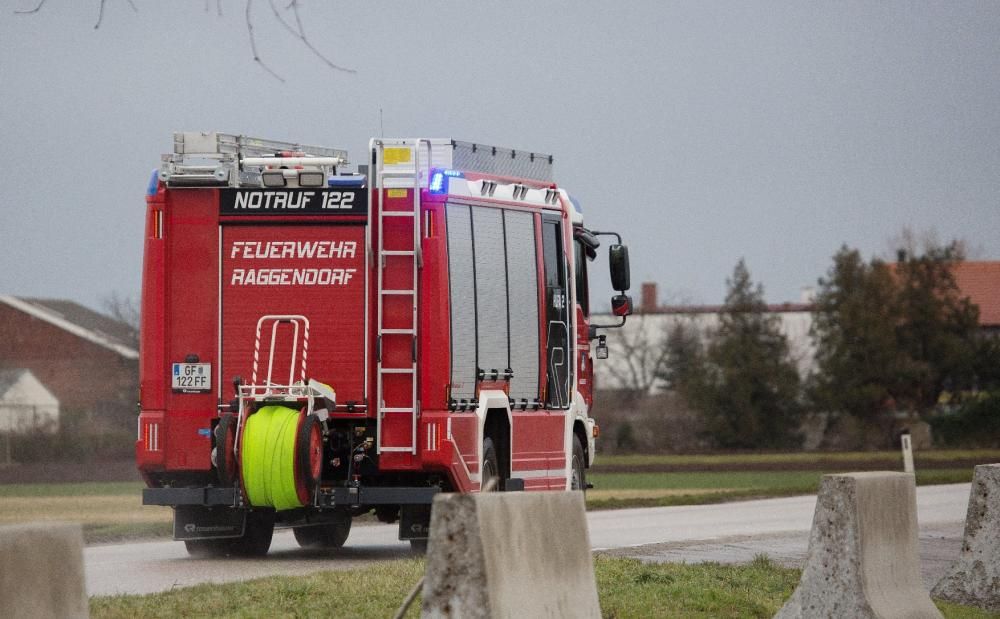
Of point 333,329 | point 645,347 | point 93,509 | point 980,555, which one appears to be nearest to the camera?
point 980,555

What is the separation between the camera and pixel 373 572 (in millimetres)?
13188

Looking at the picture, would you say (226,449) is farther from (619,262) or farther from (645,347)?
(645,347)

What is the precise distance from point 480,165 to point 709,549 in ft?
14.6

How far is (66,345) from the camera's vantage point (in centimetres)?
7769

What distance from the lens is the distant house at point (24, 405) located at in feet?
159

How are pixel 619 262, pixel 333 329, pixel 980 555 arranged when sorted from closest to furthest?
1. pixel 980 555
2. pixel 333 329
3. pixel 619 262

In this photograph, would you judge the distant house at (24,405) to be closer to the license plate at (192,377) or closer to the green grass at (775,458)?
the green grass at (775,458)

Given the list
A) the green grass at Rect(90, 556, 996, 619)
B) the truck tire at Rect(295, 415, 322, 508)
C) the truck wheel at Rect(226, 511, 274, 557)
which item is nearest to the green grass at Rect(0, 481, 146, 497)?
the truck wheel at Rect(226, 511, 274, 557)

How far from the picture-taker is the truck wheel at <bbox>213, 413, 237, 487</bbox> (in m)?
14.7

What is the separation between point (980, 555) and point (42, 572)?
26.1 feet

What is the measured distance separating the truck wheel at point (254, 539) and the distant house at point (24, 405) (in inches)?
1256

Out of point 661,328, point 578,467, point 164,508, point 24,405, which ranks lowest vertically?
point 164,508

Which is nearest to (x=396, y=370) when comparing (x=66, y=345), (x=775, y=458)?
(x=775, y=458)

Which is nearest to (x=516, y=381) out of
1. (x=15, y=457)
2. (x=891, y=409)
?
(x=15, y=457)
